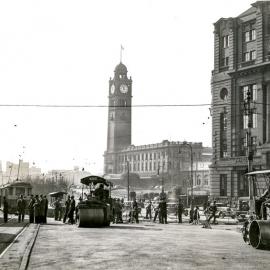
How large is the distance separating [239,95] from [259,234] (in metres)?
50.1

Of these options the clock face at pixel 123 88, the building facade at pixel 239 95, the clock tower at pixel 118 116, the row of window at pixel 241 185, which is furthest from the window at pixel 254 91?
the clock face at pixel 123 88

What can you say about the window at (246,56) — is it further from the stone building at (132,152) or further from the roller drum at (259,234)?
the stone building at (132,152)

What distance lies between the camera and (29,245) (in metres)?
16.0

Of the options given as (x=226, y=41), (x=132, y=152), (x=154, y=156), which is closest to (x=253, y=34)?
(x=226, y=41)

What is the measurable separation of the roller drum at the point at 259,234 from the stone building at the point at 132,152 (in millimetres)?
122653

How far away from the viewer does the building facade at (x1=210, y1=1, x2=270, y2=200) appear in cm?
6053

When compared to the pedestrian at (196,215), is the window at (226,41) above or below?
above

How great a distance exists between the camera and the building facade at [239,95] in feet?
199

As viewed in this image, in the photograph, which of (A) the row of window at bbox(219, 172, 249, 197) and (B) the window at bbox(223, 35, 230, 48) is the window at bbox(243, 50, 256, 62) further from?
(A) the row of window at bbox(219, 172, 249, 197)

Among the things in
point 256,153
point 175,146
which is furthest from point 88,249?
point 175,146

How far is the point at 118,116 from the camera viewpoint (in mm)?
157625

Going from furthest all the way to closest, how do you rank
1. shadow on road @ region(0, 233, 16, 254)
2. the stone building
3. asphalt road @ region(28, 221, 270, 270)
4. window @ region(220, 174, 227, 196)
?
the stone building, window @ region(220, 174, 227, 196), shadow on road @ region(0, 233, 16, 254), asphalt road @ region(28, 221, 270, 270)

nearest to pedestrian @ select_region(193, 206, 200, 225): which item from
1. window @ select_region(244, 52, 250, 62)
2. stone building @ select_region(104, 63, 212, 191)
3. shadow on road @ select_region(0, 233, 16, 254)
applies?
shadow on road @ select_region(0, 233, 16, 254)

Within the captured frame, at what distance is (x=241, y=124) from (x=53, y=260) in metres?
54.1
